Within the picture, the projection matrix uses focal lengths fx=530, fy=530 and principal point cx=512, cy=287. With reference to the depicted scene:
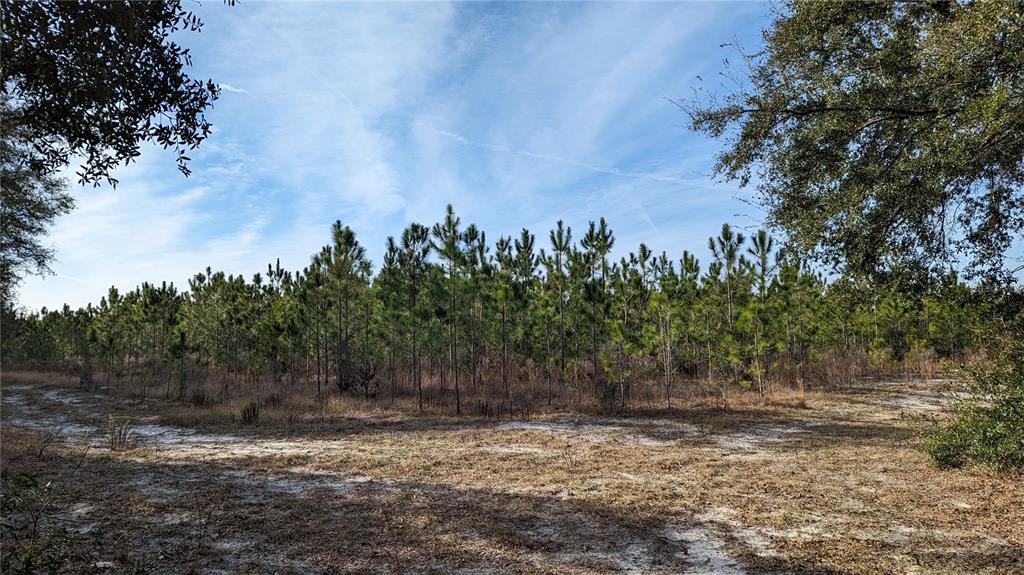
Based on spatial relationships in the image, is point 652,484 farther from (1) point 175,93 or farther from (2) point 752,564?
(1) point 175,93

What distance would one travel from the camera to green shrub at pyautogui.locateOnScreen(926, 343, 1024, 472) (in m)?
7.88

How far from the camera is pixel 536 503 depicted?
23.8 feet

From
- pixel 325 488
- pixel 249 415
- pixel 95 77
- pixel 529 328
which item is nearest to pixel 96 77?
pixel 95 77

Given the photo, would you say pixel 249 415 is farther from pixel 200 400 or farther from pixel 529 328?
pixel 529 328

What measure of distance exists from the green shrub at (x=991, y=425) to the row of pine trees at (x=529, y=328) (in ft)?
30.9

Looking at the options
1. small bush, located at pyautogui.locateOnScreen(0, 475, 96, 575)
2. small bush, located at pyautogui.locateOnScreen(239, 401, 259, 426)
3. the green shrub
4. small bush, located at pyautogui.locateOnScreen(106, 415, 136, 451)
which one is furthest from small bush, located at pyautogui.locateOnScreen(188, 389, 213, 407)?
the green shrub

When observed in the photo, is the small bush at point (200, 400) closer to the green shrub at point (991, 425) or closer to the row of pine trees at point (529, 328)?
the row of pine trees at point (529, 328)

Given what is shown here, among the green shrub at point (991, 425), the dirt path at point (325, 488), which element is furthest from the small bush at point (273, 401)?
the green shrub at point (991, 425)

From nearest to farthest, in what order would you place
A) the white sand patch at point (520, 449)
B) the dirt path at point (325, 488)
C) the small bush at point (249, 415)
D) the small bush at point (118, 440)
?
the dirt path at point (325, 488) < the white sand patch at point (520, 449) < the small bush at point (118, 440) < the small bush at point (249, 415)

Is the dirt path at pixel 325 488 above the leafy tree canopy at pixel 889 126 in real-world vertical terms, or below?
below

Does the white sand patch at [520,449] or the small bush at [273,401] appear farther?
the small bush at [273,401]

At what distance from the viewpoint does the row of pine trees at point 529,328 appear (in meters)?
22.5

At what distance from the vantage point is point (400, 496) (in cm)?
762

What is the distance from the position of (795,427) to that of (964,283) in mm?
6928
